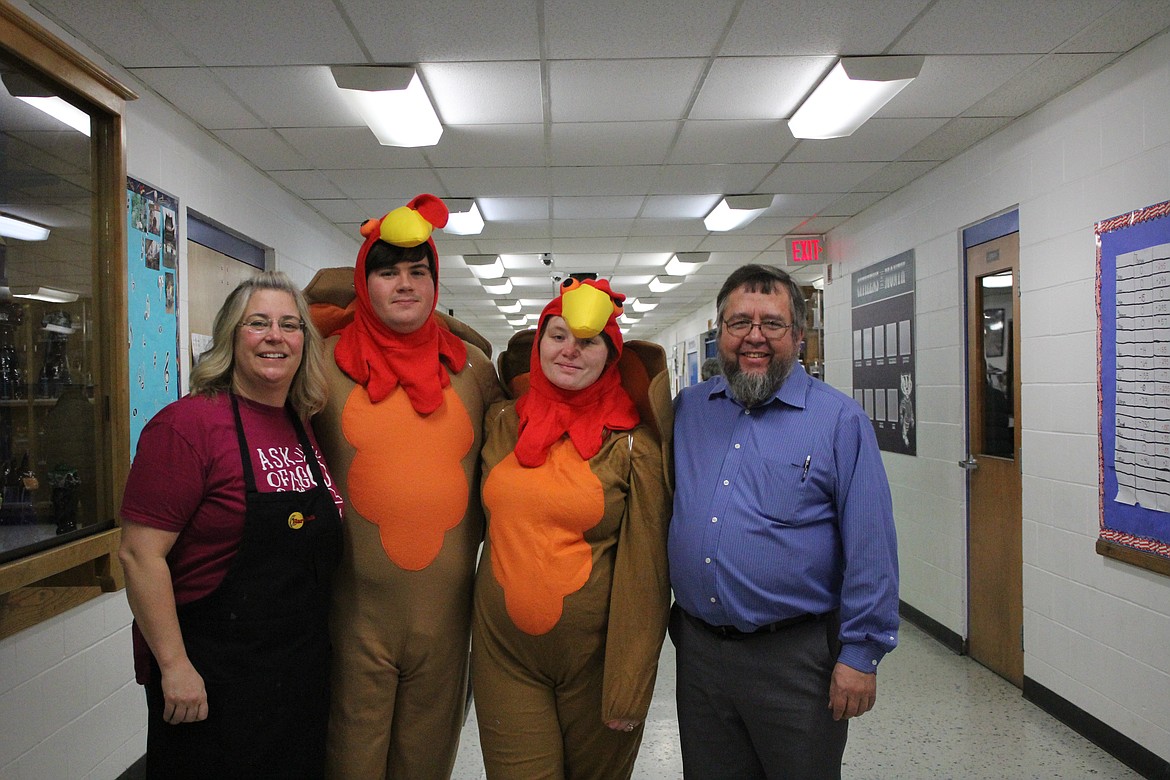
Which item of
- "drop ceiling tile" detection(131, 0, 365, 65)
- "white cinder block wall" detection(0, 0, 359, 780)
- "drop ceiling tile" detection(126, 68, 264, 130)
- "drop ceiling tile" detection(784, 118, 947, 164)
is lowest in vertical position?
"white cinder block wall" detection(0, 0, 359, 780)

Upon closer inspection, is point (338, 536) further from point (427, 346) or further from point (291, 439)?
point (427, 346)

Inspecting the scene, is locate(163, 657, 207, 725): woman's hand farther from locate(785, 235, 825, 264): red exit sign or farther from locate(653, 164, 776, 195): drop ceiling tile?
locate(785, 235, 825, 264): red exit sign

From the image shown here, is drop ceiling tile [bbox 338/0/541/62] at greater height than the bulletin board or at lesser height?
greater

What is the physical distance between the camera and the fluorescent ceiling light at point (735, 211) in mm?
4949

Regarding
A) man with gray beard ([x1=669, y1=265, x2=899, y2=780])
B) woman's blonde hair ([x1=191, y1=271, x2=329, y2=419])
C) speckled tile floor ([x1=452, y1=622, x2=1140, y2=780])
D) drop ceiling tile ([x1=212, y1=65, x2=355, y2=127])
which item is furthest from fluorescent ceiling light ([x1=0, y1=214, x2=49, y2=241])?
speckled tile floor ([x1=452, y1=622, x2=1140, y2=780])

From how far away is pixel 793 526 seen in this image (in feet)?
5.41

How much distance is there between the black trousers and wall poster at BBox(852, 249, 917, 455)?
3297 mm

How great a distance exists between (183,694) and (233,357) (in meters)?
0.66

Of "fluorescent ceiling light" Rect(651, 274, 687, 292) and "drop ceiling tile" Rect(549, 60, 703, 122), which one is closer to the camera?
"drop ceiling tile" Rect(549, 60, 703, 122)

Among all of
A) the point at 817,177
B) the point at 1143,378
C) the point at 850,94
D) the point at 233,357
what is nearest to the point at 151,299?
the point at 233,357

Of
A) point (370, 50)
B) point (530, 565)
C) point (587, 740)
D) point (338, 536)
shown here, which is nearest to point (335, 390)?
point (338, 536)

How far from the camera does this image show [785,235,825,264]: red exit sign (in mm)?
5949

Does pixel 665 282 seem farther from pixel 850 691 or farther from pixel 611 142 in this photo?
pixel 850 691

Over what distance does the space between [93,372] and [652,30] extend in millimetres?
2098
